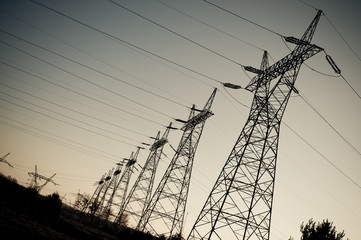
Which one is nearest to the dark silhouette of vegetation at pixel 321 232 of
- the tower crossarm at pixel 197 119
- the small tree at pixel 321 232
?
the small tree at pixel 321 232

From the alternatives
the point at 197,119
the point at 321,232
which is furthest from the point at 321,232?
the point at 197,119

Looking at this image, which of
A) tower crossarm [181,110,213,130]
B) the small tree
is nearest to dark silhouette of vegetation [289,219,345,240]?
the small tree

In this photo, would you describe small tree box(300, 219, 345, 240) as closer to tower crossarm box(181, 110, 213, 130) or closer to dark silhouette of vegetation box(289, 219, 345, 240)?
dark silhouette of vegetation box(289, 219, 345, 240)

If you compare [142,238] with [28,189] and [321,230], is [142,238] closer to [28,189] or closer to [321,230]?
[28,189]

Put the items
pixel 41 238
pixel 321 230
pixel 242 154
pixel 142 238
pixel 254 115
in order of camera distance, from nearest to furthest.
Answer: pixel 41 238 → pixel 242 154 → pixel 254 115 → pixel 142 238 → pixel 321 230

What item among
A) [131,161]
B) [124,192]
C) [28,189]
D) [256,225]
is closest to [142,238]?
[256,225]

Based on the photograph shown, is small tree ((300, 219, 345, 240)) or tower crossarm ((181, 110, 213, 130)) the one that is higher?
tower crossarm ((181, 110, 213, 130))

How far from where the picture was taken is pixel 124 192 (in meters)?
28.1

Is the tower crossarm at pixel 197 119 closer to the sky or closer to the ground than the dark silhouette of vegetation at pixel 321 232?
closer to the sky

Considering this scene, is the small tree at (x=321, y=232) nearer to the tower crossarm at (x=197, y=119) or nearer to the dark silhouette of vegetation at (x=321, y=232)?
the dark silhouette of vegetation at (x=321, y=232)

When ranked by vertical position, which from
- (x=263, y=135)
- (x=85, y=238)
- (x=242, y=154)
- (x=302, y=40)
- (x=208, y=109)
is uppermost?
(x=302, y=40)

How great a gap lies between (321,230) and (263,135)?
14.0m

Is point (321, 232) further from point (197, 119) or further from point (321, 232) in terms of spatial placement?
point (197, 119)

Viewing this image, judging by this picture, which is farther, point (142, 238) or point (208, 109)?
point (208, 109)
